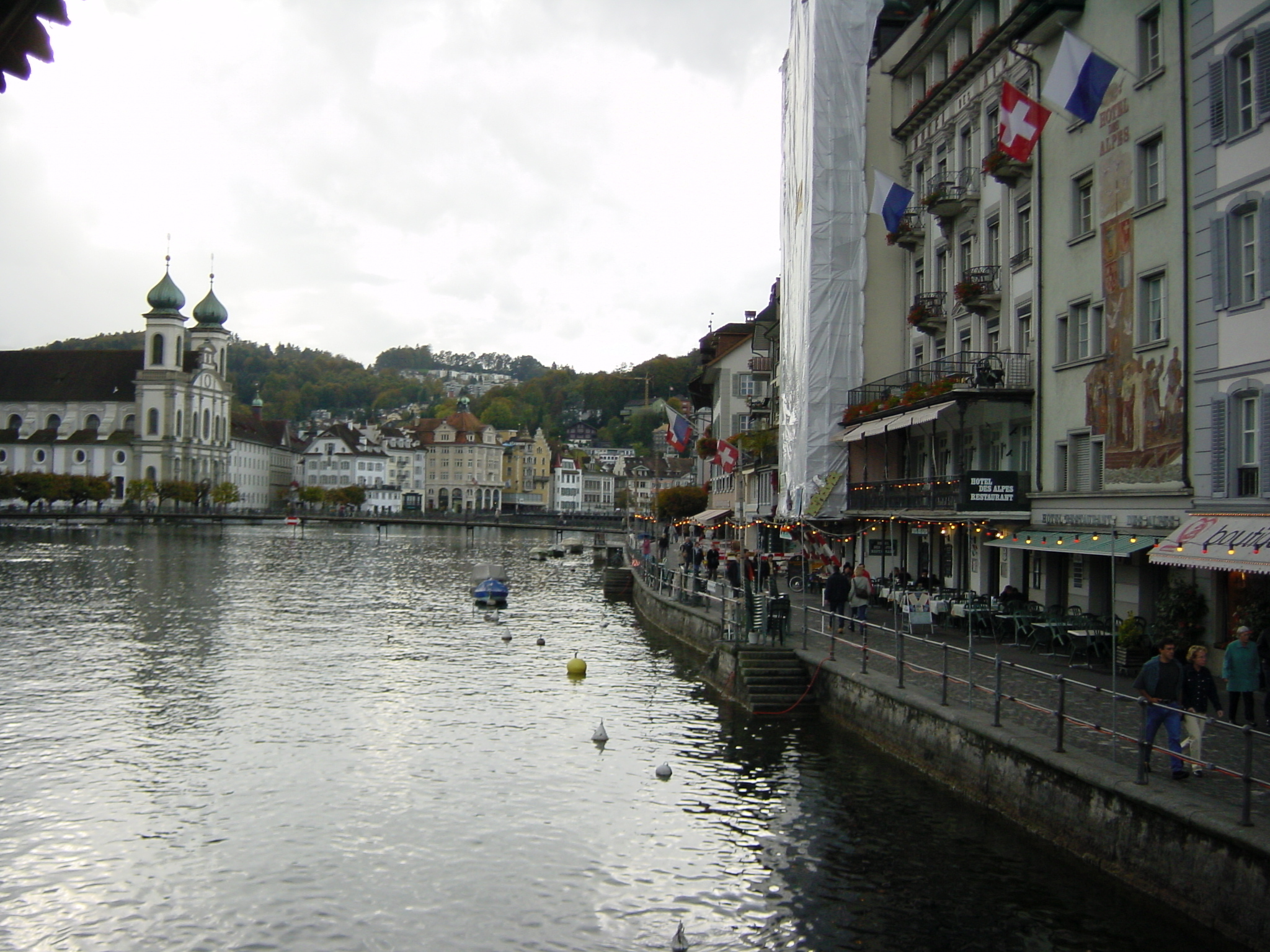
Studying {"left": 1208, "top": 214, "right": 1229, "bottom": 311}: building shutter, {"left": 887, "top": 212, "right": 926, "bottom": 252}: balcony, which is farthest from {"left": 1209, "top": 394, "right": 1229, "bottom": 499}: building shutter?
{"left": 887, "top": 212, "right": 926, "bottom": 252}: balcony

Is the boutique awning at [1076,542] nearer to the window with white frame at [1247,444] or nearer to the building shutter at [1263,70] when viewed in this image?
the window with white frame at [1247,444]

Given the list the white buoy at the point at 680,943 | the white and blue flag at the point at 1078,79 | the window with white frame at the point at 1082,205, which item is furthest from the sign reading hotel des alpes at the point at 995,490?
the white buoy at the point at 680,943

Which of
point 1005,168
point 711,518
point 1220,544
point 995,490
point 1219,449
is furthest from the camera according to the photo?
point 711,518

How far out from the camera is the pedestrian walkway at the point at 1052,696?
12.5 m

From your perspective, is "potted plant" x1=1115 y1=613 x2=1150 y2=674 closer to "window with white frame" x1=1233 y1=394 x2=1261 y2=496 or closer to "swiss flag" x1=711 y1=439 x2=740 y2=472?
"window with white frame" x1=1233 y1=394 x2=1261 y2=496

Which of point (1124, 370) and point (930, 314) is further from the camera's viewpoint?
point (930, 314)

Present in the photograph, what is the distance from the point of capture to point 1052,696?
18.8 m

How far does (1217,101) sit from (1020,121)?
3.64 metres

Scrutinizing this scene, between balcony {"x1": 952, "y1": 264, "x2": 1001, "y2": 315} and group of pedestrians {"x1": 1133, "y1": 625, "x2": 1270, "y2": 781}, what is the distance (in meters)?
17.1

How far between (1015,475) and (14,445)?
176m

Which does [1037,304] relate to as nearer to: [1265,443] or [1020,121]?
[1020,121]

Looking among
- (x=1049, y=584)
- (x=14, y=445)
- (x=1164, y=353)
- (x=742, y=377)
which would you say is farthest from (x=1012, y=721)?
(x=14, y=445)

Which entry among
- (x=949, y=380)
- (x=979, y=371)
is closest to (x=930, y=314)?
(x=949, y=380)

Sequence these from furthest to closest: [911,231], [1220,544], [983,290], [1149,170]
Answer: [911,231] → [983,290] → [1149,170] → [1220,544]
